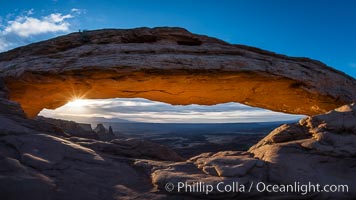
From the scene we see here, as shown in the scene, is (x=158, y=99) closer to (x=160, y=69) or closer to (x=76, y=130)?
(x=160, y=69)

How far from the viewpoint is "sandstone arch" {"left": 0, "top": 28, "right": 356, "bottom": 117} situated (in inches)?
466

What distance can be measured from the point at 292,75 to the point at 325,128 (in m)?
5.72

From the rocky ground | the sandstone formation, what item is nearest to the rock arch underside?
the rocky ground

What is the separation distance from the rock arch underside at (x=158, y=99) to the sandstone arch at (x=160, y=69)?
5 cm

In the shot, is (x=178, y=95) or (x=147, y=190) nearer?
(x=147, y=190)

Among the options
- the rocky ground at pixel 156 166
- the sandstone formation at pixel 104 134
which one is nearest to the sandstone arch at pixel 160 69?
the sandstone formation at pixel 104 134

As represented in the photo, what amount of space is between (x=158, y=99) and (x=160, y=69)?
16.9ft

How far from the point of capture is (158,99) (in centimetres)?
1683

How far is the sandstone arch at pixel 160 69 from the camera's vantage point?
11.8 meters

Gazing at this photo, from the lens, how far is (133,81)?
1306 cm

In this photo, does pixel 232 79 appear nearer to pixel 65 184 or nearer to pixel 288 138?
pixel 288 138

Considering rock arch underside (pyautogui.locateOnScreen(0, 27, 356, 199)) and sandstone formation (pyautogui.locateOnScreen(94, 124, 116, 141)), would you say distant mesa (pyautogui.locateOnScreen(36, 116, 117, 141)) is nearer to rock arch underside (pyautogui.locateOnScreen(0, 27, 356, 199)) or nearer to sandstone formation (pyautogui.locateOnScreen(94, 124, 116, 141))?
sandstone formation (pyautogui.locateOnScreen(94, 124, 116, 141))

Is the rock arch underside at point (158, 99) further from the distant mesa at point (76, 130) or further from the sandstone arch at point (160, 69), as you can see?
the distant mesa at point (76, 130)

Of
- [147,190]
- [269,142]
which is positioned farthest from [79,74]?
[269,142]
